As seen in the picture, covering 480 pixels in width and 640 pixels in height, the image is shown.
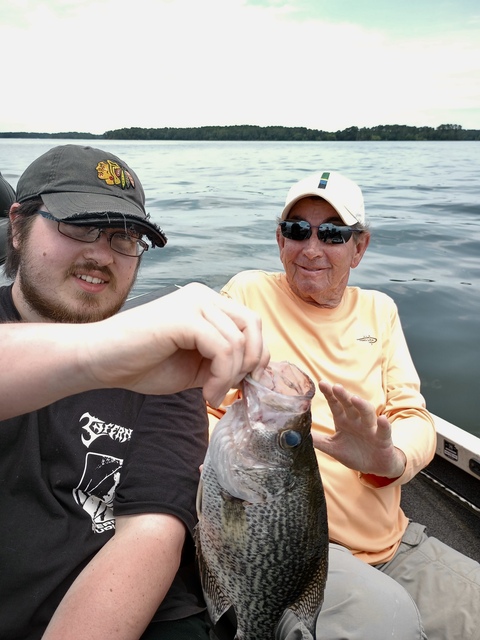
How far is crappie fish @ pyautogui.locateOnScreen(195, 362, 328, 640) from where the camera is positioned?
5.57ft

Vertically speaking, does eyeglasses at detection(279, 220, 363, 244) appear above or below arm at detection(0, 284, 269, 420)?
below

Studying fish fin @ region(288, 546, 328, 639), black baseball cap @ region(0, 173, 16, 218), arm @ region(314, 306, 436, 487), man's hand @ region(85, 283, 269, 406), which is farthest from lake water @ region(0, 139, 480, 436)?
man's hand @ region(85, 283, 269, 406)

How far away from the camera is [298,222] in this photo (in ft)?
11.2

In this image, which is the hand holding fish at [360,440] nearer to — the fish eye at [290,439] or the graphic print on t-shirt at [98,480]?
the fish eye at [290,439]

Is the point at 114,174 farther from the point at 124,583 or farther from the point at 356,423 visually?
the point at 124,583

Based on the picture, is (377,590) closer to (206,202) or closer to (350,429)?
(350,429)

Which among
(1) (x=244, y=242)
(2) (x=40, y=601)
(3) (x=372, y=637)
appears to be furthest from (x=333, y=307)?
(1) (x=244, y=242)

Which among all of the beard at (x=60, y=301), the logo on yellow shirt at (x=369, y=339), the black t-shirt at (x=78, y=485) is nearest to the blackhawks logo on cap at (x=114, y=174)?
the beard at (x=60, y=301)

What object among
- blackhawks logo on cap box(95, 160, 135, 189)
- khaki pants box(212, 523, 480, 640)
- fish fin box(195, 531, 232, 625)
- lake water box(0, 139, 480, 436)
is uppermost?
blackhawks logo on cap box(95, 160, 135, 189)

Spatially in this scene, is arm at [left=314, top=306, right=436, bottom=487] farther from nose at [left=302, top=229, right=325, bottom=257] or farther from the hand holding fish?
nose at [left=302, top=229, right=325, bottom=257]

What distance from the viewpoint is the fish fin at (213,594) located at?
6.14 ft

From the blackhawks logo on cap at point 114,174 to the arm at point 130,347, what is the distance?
1303 millimetres

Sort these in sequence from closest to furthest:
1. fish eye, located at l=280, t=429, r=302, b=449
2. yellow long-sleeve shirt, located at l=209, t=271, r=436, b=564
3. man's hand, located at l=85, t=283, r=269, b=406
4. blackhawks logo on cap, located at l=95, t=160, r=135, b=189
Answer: man's hand, located at l=85, t=283, r=269, b=406, fish eye, located at l=280, t=429, r=302, b=449, blackhawks logo on cap, located at l=95, t=160, r=135, b=189, yellow long-sleeve shirt, located at l=209, t=271, r=436, b=564

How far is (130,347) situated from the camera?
1353 mm
